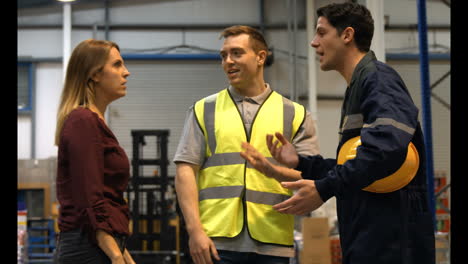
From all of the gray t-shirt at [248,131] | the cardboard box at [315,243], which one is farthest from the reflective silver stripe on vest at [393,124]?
the cardboard box at [315,243]

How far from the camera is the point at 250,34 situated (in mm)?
3197

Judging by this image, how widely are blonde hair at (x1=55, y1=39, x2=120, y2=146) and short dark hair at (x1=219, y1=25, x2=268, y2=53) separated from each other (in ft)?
2.49

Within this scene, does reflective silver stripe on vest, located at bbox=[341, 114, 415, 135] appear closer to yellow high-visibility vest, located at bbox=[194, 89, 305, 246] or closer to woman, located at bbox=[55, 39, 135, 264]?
yellow high-visibility vest, located at bbox=[194, 89, 305, 246]

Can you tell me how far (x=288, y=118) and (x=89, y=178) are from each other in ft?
3.65

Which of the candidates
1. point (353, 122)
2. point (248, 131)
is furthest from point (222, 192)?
point (353, 122)

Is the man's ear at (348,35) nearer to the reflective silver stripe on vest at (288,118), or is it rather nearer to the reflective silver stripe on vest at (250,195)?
the reflective silver stripe on vest at (288,118)

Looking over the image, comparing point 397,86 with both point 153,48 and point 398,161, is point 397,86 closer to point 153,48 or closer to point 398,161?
point 398,161

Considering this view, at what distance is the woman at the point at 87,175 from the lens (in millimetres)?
2307

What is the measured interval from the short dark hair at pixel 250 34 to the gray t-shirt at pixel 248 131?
226 mm

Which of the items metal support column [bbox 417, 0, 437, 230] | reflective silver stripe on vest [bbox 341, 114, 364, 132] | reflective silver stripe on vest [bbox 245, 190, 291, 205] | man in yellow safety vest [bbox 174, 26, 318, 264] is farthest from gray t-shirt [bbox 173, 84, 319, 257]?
metal support column [bbox 417, 0, 437, 230]

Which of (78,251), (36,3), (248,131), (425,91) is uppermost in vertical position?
(36,3)

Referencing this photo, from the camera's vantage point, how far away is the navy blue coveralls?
2.01 meters

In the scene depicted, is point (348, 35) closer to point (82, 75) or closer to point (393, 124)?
point (393, 124)

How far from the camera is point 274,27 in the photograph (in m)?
15.3
